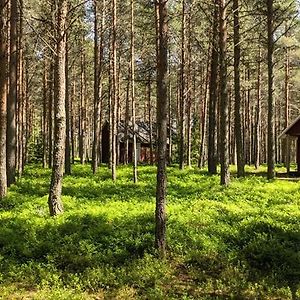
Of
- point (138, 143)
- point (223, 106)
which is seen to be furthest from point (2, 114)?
point (138, 143)

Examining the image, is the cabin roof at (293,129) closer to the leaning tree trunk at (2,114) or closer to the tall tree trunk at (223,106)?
the tall tree trunk at (223,106)

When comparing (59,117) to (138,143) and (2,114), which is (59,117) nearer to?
(2,114)

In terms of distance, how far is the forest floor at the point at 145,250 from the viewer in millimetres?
8109

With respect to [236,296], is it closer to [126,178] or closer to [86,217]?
[86,217]

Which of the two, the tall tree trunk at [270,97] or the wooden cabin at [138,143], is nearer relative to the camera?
the tall tree trunk at [270,97]

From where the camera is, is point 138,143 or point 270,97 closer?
point 270,97

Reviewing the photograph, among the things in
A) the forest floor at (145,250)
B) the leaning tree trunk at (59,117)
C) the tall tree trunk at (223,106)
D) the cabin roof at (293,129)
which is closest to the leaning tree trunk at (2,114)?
the forest floor at (145,250)

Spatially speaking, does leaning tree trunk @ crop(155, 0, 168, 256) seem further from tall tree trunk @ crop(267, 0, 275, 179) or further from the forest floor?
tall tree trunk @ crop(267, 0, 275, 179)

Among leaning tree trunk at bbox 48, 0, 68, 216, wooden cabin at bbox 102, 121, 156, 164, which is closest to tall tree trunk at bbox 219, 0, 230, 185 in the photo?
leaning tree trunk at bbox 48, 0, 68, 216

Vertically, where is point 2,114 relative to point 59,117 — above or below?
above

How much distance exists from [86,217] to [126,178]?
334 inches

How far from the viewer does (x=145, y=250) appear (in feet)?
30.5

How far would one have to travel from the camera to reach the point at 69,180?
58.9 ft

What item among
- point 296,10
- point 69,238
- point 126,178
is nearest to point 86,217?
point 69,238
